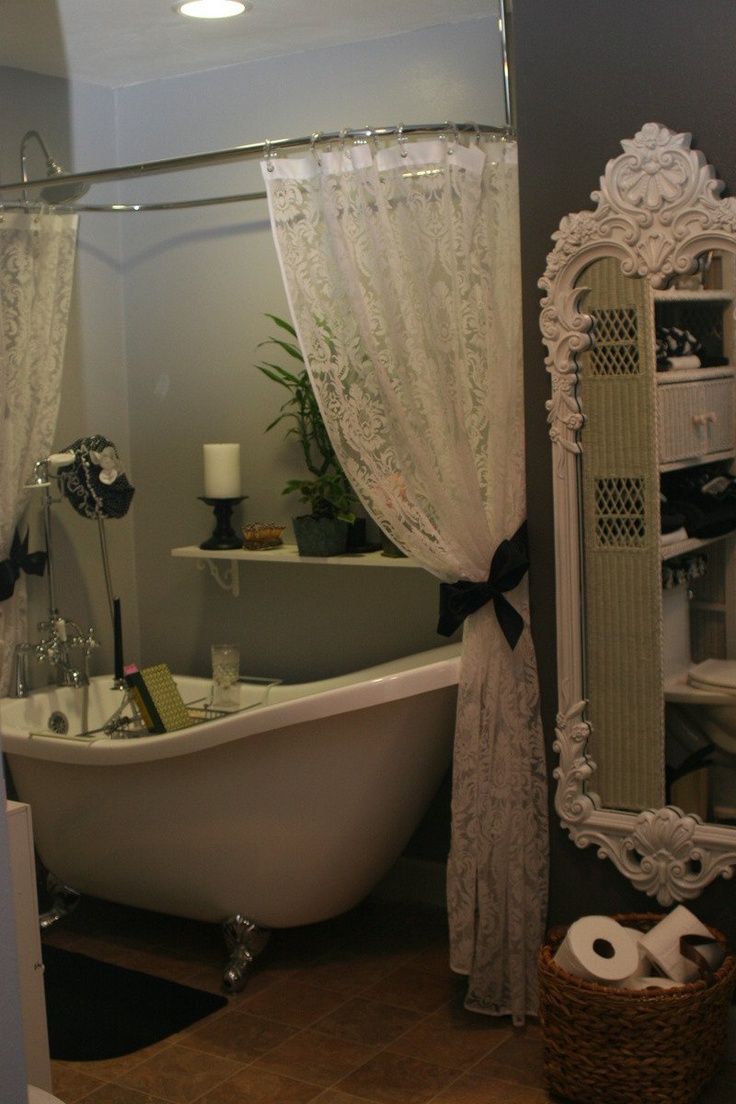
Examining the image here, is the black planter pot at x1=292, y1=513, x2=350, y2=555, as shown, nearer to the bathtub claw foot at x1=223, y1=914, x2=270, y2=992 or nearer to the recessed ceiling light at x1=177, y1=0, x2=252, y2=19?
the bathtub claw foot at x1=223, y1=914, x2=270, y2=992

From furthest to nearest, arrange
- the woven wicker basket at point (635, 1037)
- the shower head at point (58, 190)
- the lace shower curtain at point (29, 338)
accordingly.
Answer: the shower head at point (58, 190) < the lace shower curtain at point (29, 338) < the woven wicker basket at point (635, 1037)

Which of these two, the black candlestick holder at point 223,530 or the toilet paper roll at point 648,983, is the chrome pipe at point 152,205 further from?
the toilet paper roll at point 648,983

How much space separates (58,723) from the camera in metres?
3.92

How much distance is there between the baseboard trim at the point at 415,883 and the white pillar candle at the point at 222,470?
1242mm

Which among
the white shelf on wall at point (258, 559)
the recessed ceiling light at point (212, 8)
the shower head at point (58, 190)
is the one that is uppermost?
the recessed ceiling light at point (212, 8)

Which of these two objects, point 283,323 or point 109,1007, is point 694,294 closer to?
point 283,323

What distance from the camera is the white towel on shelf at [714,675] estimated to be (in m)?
2.79

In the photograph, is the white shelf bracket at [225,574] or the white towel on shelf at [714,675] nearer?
the white towel on shelf at [714,675]

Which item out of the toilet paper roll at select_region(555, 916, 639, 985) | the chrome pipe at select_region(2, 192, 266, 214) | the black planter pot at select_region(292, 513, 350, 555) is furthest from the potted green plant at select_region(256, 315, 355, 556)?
the toilet paper roll at select_region(555, 916, 639, 985)

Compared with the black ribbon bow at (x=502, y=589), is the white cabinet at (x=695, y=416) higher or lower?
higher

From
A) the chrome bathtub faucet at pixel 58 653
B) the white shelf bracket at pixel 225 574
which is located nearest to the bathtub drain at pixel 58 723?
the chrome bathtub faucet at pixel 58 653

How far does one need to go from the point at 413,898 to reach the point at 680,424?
71.7 inches

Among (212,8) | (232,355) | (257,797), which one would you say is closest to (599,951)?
(257,797)

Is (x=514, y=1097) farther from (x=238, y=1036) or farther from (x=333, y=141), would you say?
(x=333, y=141)
